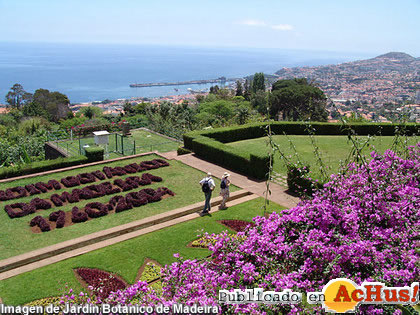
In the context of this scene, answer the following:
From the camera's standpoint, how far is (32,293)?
892 centimetres

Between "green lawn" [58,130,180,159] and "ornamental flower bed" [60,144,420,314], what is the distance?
20.2m

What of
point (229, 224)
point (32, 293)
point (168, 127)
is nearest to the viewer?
point (32, 293)

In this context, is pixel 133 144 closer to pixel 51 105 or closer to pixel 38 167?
pixel 38 167

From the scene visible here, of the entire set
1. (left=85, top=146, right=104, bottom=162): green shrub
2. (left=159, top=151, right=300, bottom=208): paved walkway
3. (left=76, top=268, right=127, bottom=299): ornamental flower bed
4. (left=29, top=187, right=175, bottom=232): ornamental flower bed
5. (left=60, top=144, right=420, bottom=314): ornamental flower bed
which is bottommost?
(left=76, top=268, right=127, bottom=299): ornamental flower bed

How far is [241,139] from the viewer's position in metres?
25.5

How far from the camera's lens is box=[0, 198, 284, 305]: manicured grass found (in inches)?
357

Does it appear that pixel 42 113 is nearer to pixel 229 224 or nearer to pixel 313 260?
pixel 229 224

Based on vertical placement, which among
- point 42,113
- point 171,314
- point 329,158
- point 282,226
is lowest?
point 42,113

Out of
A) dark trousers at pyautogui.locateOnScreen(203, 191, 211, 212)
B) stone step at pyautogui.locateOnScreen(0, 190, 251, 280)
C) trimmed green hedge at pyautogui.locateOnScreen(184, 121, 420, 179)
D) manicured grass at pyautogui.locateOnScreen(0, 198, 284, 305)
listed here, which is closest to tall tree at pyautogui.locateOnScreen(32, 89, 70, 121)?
trimmed green hedge at pyautogui.locateOnScreen(184, 121, 420, 179)

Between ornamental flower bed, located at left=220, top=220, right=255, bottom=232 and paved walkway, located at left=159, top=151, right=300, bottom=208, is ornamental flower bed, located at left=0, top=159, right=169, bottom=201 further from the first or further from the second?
ornamental flower bed, located at left=220, top=220, right=255, bottom=232

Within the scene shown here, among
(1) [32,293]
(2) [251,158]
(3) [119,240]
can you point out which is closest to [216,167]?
(2) [251,158]

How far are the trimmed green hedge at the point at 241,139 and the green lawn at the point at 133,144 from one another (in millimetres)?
4754

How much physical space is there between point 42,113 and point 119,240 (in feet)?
297

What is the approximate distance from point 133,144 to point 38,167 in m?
9.58
